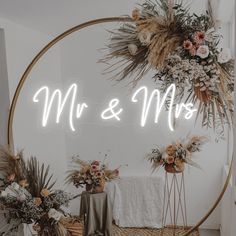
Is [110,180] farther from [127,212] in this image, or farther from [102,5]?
[102,5]

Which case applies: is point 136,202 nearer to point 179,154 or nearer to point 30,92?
point 179,154

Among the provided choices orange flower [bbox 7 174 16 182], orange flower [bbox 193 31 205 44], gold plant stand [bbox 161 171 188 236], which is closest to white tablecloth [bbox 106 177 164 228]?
gold plant stand [bbox 161 171 188 236]

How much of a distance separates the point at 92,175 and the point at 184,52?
41.5 inches

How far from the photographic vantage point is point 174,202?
7.73 ft

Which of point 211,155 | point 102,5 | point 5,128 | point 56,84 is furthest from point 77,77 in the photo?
point 211,155

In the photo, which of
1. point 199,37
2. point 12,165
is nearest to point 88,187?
point 12,165

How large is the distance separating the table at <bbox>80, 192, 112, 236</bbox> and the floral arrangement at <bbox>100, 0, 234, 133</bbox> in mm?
932

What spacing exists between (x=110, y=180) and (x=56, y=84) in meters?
0.80

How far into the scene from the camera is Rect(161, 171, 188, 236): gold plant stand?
2.32 meters

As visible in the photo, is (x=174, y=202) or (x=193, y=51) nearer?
(x=193, y=51)

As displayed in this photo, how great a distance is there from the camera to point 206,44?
82.0 inches

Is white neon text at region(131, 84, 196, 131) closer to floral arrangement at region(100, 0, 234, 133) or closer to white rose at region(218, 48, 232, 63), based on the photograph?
floral arrangement at region(100, 0, 234, 133)

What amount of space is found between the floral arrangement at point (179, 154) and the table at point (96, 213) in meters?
0.50

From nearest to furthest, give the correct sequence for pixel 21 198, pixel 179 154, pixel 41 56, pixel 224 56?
pixel 224 56 < pixel 21 198 < pixel 179 154 < pixel 41 56
